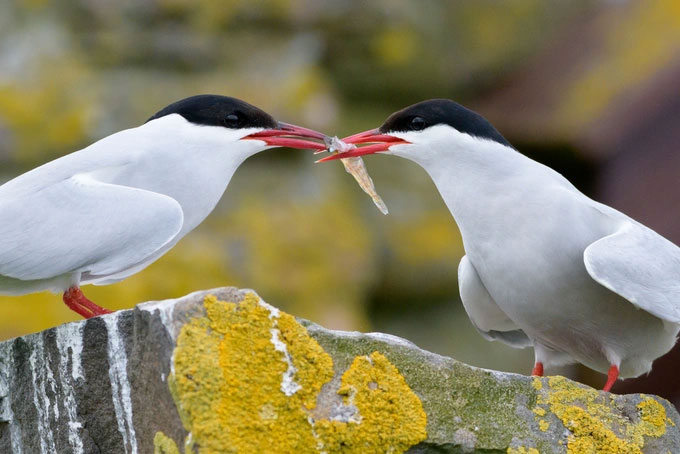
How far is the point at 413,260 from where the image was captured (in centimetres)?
1177

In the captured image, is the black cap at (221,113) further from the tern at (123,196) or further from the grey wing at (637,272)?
the grey wing at (637,272)

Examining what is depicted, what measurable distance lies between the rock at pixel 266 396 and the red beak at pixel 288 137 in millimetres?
1272

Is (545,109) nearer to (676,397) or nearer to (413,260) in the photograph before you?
(413,260)

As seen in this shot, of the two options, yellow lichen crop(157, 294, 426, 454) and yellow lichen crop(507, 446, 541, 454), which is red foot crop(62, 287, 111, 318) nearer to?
yellow lichen crop(157, 294, 426, 454)

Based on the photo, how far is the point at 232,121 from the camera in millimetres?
4770

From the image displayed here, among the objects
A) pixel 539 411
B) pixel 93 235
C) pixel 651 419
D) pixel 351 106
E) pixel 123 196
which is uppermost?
pixel 123 196

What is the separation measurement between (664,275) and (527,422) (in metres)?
1.20

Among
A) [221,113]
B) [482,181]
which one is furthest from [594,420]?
[221,113]

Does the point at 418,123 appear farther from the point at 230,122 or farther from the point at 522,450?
the point at 522,450

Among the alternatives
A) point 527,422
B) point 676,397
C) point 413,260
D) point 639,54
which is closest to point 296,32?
point 413,260

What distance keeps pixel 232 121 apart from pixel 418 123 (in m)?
0.81

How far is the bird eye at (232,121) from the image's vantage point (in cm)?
475

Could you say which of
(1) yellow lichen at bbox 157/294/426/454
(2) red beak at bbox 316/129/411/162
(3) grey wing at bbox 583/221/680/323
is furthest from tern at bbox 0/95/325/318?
(3) grey wing at bbox 583/221/680/323

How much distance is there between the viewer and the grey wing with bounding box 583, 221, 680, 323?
441 cm
